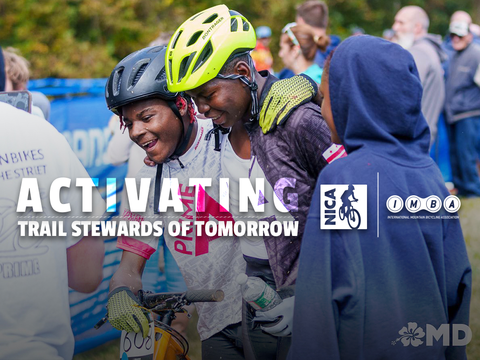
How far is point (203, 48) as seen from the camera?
2805mm

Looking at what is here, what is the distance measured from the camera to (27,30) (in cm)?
1617

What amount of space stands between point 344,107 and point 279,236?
0.84 meters

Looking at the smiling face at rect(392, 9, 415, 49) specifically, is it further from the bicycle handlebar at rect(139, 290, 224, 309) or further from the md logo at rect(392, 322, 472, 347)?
the md logo at rect(392, 322, 472, 347)

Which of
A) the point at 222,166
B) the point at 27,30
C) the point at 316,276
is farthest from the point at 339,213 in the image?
the point at 27,30

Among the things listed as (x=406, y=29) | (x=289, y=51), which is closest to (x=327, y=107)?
(x=289, y=51)

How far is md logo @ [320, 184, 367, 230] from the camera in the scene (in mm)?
2118

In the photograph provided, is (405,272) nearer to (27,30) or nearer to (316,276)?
(316,276)

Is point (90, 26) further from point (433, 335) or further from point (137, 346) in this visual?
point (433, 335)

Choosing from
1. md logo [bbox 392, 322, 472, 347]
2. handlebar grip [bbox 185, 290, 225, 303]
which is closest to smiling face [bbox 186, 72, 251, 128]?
handlebar grip [bbox 185, 290, 225, 303]

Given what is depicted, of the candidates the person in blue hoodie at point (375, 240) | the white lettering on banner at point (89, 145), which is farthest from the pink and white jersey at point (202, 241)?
the white lettering on banner at point (89, 145)

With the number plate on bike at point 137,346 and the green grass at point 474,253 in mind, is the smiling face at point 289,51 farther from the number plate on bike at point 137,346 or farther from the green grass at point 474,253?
the number plate on bike at point 137,346

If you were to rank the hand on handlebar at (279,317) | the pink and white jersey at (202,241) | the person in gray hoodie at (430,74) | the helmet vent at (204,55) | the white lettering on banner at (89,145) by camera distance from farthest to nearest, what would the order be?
1. the person in gray hoodie at (430,74)
2. the white lettering on banner at (89,145)
3. the pink and white jersey at (202,241)
4. the helmet vent at (204,55)
5. the hand on handlebar at (279,317)

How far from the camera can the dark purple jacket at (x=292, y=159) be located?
106 inches

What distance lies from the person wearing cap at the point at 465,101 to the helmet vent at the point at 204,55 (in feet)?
24.3
